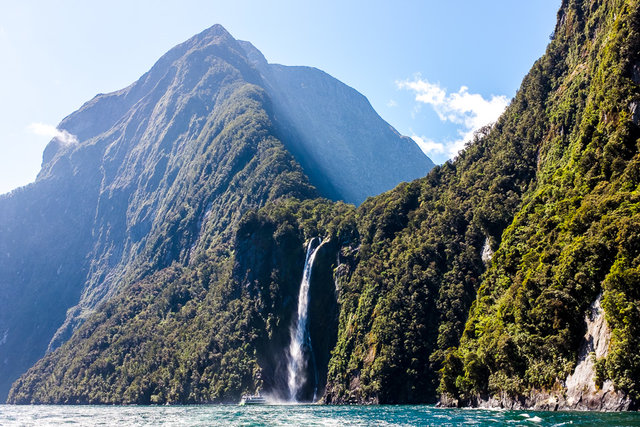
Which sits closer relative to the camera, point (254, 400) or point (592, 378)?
point (592, 378)

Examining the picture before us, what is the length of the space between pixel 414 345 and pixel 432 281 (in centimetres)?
1380

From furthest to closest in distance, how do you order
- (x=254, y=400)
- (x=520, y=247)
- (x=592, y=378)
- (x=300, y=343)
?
(x=300, y=343), (x=254, y=400), (x=520, y=247), (x=592, y=378)

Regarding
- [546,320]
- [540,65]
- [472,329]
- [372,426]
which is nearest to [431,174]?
[540,65]

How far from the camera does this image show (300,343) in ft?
415

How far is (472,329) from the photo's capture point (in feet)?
266

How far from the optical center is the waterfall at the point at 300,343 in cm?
12100

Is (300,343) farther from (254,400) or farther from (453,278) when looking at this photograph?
(453,278)

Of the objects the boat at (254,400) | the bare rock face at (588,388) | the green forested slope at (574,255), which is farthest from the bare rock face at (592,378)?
the boat at (254,400)

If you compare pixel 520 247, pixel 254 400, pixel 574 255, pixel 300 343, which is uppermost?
pixel 520 247

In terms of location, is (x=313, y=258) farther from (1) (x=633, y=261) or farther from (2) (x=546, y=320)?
(1) (x=633, y=261)

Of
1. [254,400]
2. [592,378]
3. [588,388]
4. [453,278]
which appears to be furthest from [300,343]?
[592,378]

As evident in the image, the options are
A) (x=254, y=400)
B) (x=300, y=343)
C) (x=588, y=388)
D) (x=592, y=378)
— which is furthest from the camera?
(x=300, y=343)

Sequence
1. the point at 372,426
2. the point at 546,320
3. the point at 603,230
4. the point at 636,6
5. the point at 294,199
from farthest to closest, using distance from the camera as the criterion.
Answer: the point at 294,199 → the point at 636,6 → the point at 546,320 → the point at 603,230 → the point at 372,426

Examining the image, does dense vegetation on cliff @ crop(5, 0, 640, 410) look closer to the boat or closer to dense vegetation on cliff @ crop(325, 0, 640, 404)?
dense vegetation on cliff @ crop(325, 0, 640, 404)
